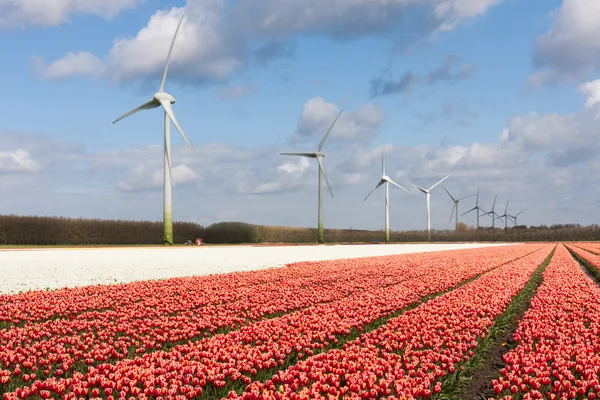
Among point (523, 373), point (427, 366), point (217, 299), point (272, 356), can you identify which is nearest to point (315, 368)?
point (272, 356)

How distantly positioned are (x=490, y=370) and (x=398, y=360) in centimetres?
194

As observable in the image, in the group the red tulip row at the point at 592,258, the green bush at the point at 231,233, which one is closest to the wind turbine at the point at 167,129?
the green bush at the point at 231,233

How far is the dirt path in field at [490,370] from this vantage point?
7.65 metres

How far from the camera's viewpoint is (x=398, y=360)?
8117 mm

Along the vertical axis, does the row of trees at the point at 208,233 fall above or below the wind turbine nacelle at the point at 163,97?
below

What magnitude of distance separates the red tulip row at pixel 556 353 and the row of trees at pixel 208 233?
73.5 metres

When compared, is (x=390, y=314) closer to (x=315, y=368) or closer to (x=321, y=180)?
(x=315, y=368)

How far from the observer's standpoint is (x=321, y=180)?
90.9m

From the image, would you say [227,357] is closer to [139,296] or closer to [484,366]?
[484,366]

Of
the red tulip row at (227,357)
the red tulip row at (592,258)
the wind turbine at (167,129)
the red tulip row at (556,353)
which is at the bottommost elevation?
the red tulip row at (556,353)

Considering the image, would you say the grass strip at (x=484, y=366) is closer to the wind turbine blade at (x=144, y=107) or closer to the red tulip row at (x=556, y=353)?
the red tulip row at (x=556, y=353)

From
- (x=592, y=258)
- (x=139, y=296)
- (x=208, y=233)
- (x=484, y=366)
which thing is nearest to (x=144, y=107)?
(x=208, y=233)

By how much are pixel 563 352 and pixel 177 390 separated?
6637 mm

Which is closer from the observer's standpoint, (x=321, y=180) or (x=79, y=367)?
(x=79, y=367)
